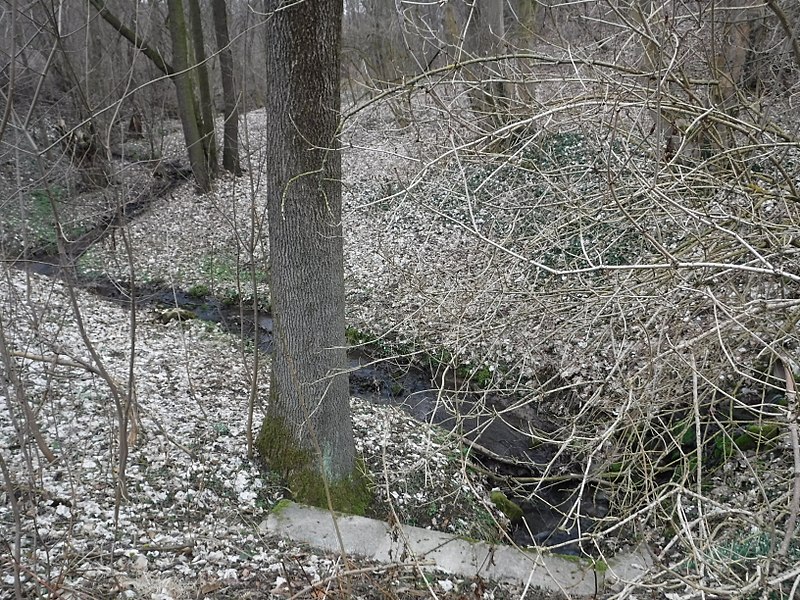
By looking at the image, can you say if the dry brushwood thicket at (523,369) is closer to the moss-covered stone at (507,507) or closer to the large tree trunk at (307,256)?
the moss-covered stone at (507,507)

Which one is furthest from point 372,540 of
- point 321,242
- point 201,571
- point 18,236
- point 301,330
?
point 18,236

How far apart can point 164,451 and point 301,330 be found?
1501 mm

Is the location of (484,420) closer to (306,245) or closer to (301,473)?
(301,473)

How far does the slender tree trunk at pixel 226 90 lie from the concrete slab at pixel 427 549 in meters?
7.84

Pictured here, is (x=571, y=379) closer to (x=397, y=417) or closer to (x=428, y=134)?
(x=397, y=417)

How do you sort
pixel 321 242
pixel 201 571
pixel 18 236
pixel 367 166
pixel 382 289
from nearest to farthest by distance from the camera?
pixel 201 571
pixel 321 242
pixel 382 289
pixel 18 236
pixel 367 166

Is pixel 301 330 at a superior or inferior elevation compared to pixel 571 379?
superior

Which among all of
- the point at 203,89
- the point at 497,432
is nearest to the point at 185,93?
the point at 203,89

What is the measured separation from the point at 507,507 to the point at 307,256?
9.56 feet

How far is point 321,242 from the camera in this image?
159 inches

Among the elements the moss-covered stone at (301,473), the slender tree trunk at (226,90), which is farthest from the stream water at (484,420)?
the slender tree trunk at (226,90)

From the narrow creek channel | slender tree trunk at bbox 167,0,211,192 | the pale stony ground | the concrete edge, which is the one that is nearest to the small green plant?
the narrow creek channel

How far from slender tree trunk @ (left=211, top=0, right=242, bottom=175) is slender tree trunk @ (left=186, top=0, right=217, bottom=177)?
0.33 metres

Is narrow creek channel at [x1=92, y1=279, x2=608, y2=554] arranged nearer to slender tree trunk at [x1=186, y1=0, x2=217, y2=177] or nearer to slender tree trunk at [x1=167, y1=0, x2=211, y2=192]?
slender tree trunk at [x1=167, y1=0, x2=211, y2=192]
